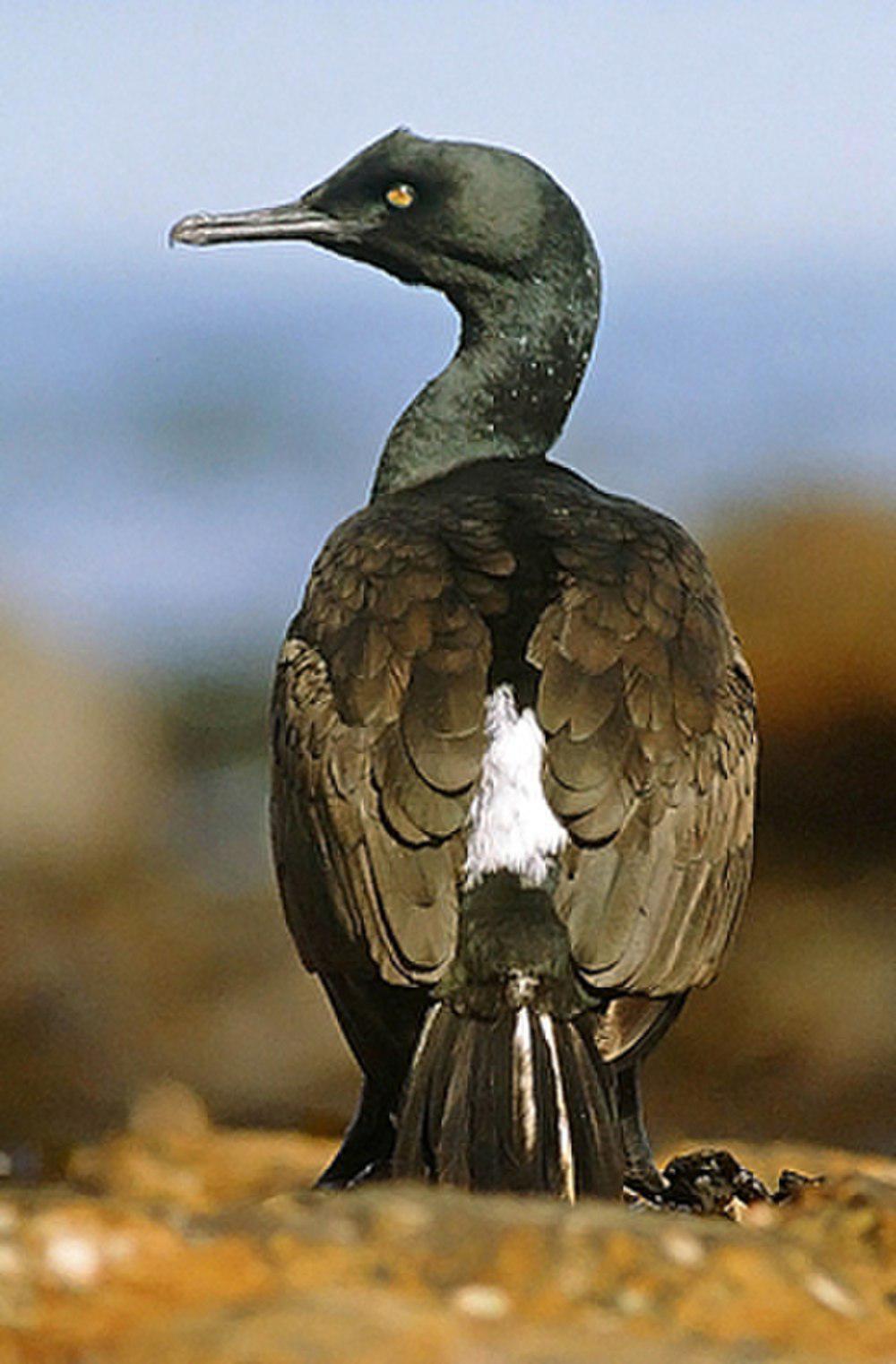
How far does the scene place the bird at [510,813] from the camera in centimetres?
493

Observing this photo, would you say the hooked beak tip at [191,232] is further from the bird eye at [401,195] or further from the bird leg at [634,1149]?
the bird leg at [634,1149]

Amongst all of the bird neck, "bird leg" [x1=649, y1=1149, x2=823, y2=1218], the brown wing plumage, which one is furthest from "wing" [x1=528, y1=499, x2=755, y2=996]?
the bird neck

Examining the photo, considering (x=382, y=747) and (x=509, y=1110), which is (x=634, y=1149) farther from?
(x=382, y=747)

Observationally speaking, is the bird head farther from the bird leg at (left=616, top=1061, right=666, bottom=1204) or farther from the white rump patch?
the bird leg at (left=616, top=1061, right=666, bottom=1204)

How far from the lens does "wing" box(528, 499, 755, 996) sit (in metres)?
5.06

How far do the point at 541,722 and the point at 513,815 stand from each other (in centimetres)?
22

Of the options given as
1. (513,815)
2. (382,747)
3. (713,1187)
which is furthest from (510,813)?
(713,1187)

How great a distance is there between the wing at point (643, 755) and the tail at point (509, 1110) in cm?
17

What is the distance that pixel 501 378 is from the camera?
21.7ft

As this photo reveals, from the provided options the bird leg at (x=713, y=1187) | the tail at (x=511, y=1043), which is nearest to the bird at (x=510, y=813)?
the tail at (x=511, y=1043)

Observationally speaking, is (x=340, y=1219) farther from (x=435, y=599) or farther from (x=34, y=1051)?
(x=34, y=1051)

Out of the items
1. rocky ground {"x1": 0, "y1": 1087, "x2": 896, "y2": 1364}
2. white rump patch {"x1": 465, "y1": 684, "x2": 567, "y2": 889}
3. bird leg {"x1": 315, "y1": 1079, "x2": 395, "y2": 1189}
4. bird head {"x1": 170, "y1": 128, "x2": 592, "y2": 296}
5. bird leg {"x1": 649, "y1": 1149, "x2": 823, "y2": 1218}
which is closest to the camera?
rocky ground {"x1": 0, "y1": 1087, "x2": 896, "y2": 1364}

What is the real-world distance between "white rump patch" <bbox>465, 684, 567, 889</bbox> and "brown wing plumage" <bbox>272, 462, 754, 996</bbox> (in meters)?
0.03

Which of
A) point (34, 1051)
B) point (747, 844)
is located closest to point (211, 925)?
point (34, 1051)
